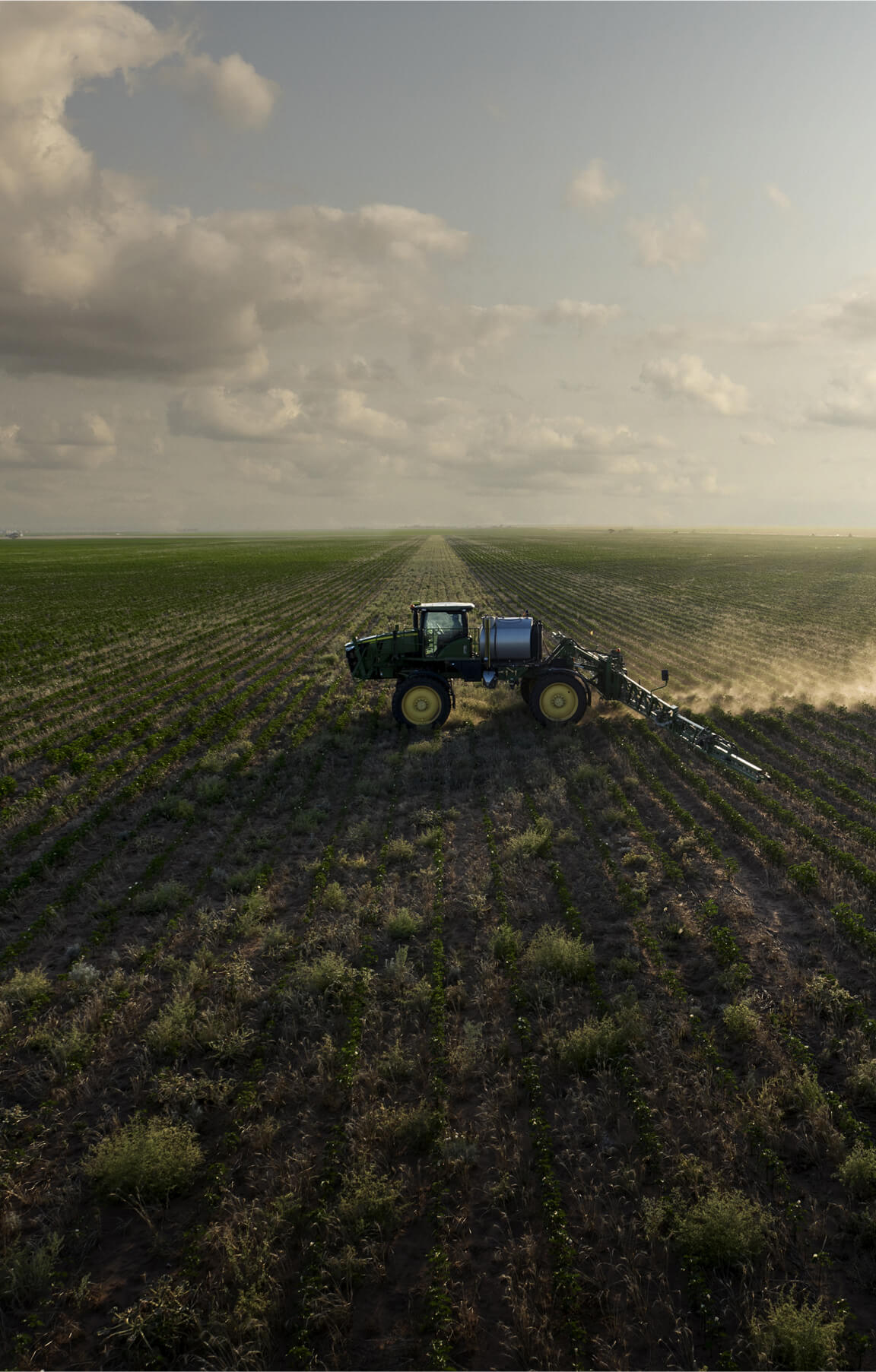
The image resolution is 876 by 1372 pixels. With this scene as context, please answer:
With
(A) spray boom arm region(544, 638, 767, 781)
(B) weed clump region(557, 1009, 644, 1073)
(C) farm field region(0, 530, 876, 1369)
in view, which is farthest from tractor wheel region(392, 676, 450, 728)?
(B) weed clump region(557, 1009, 644, 1073)

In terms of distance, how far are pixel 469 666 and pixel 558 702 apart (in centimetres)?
247

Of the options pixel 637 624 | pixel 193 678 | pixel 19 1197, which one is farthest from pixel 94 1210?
pixel 637 624

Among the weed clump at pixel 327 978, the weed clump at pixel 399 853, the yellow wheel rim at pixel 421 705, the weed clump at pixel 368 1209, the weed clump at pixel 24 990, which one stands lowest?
the weed clump at pixel 368 1209

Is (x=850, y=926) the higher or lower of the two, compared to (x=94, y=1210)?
higher

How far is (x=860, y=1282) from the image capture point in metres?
4.70

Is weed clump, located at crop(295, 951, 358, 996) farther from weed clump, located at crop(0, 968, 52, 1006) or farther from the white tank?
the white tank

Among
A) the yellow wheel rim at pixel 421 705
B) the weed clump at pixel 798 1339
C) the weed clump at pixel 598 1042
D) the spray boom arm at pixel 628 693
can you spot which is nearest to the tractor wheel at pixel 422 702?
the yellow wheel rim at pixel 421 705

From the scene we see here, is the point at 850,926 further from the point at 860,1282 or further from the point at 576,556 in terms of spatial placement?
the point at 576,556

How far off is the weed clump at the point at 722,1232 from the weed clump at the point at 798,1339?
1.36 feet

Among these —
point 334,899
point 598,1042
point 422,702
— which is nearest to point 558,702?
point 422,702

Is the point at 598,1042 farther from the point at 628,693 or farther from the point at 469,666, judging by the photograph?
the point at 628,693

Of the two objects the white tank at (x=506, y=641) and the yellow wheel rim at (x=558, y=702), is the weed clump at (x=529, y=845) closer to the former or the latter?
the yellow wheel rim at (x=558, y=702)

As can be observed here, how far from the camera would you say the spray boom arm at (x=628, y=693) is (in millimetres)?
14164

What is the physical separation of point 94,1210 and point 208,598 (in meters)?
46.4
